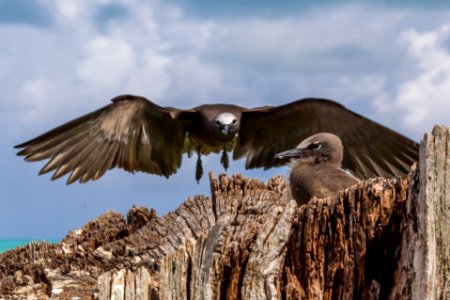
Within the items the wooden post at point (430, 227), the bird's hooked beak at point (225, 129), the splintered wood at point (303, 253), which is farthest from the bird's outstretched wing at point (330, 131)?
the wooden post at point (430, 227)

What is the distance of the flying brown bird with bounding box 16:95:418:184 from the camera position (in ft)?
42.5

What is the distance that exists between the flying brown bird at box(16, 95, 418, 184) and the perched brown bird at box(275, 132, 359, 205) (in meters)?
4.49

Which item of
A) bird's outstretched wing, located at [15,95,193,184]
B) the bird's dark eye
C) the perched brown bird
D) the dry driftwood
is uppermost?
bird's outstretched wing, located at [15,95,193,184]

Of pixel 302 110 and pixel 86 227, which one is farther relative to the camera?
pixel 302 110

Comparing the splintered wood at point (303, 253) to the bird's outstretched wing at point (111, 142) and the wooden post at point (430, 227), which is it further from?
the bird's outstretched wing at point (111, 142)

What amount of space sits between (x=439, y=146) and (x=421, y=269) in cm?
70

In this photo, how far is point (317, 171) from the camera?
7629 millimetres

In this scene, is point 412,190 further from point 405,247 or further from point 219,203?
point 219,203

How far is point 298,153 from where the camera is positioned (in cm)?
815

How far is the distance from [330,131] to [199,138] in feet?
7.63

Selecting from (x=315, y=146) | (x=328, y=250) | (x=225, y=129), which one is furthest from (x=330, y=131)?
(x=328, y=250)

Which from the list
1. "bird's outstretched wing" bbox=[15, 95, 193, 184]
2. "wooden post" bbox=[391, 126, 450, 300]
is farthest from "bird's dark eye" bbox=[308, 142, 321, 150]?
"bird's outstretched wing" bbox=[15, 95, 193, 184]

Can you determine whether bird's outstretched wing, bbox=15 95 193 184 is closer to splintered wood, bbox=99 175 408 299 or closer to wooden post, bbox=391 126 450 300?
splintered wood, bbox=99 175 408 299

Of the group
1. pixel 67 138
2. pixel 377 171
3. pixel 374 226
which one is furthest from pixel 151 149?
pixel 374 226
